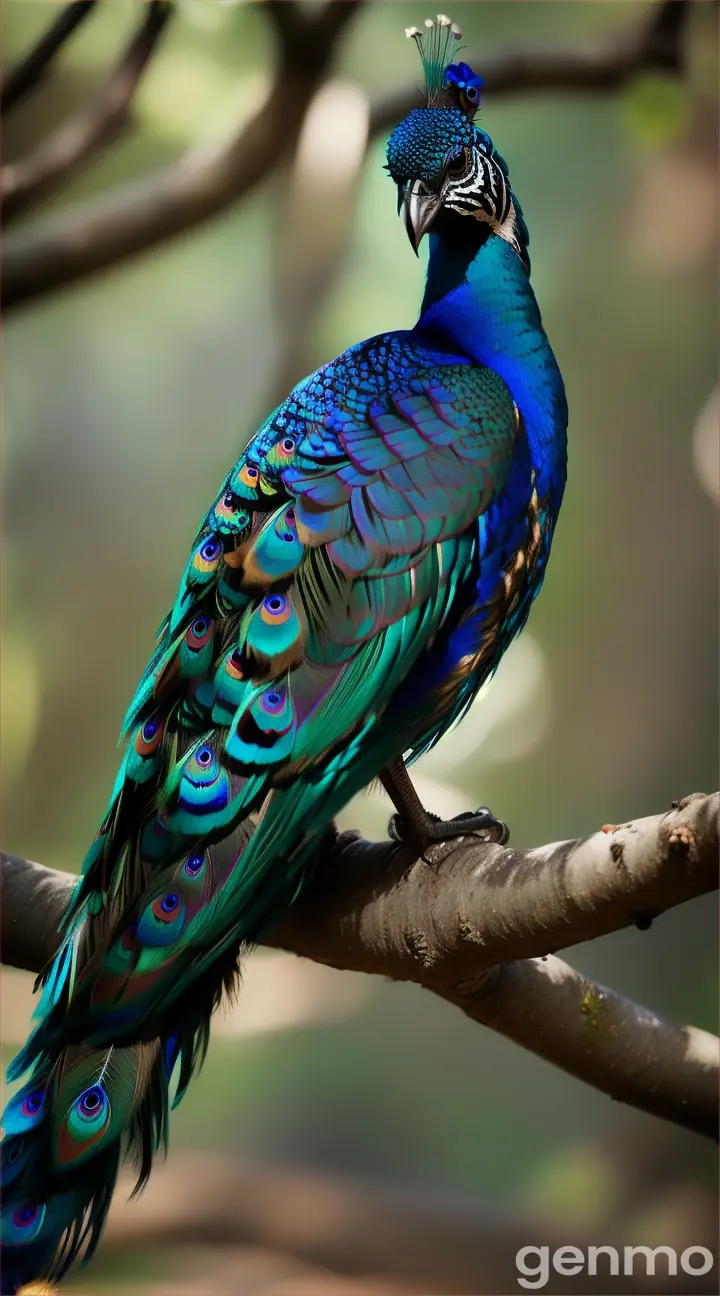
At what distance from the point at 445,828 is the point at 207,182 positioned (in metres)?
1.44

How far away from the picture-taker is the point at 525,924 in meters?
0.97

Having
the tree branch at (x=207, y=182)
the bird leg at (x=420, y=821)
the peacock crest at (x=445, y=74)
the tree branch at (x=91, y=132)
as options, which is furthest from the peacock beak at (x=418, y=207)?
the tree branch at (x=91, y=132)

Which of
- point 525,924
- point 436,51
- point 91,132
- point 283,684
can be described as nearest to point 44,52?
point 91,132

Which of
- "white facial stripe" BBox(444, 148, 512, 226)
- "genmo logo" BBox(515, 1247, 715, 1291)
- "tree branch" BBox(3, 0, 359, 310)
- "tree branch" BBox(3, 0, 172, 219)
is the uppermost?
"tree branch" BBox(3, 0, 172, 219)

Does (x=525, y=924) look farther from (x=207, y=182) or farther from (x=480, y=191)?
(x=207, y=182)

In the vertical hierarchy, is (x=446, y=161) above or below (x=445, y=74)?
below

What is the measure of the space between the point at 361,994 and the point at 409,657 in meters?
2.48

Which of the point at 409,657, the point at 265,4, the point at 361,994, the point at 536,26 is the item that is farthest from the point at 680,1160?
the point at 536,26

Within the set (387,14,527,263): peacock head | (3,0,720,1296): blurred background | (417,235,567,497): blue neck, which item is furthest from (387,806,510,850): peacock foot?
(3,0,720,1296): blurred background

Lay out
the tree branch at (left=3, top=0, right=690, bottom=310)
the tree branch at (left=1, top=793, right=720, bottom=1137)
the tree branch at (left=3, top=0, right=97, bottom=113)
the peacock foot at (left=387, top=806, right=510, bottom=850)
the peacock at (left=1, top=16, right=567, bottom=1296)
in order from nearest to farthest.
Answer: the tree branch at (left=1, top=793, right=720, bottom=1137)
the peacock at (left=1, top=16, right=567, bottom=1296)
the peacock foot at (left=387, top=806, right=510, bottom=850)
the tree branch at (left=3, top=0, right=97, bottom=113)
the tree branch at (left=3, top=0, right=690, bottom=310)

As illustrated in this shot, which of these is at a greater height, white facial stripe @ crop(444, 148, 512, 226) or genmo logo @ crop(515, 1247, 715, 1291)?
white facial stripe @ crop(444, 148, 512, 226)

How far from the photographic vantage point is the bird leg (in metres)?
1.18

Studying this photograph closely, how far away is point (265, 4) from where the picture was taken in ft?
6.43

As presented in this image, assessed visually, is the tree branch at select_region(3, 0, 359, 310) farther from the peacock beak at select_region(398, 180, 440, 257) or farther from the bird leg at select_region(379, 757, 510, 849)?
the bird leg at select_region(379, 757, 510, 849)
